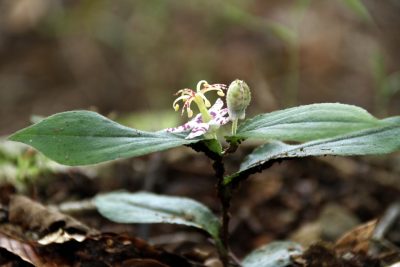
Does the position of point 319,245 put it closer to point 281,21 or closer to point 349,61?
point 349,61

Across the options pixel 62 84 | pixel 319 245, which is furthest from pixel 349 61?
pixel 319 245

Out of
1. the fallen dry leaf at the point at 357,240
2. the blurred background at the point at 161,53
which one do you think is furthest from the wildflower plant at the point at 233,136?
the blurred background at the point at 161,53

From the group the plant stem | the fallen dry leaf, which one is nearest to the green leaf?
the plant stem

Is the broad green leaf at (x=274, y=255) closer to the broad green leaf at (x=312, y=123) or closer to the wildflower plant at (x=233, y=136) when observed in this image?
the wildflower plant at (x=233, y=136)

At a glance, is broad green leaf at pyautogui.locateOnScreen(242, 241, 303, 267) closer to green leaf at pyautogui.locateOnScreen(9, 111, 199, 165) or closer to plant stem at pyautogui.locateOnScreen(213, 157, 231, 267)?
plant stem at pyautogui.locateOnScreen(213, 157, 231, 267)

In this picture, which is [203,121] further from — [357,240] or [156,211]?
[357,240]
